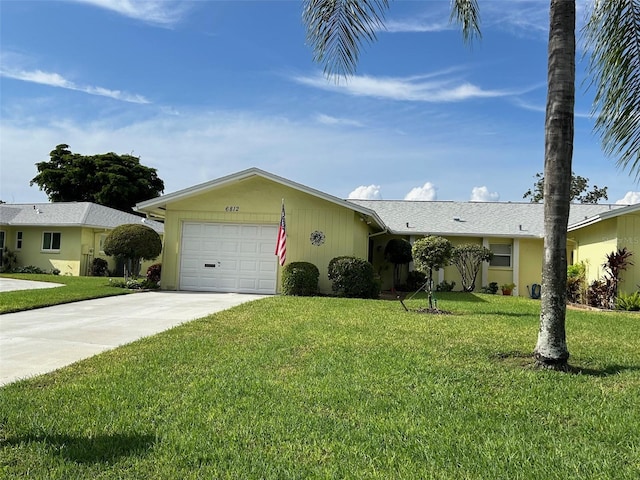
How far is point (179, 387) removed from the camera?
4.67m

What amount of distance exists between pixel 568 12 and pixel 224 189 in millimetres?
12358

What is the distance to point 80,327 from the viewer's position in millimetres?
8203

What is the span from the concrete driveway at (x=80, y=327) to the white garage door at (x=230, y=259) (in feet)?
9.69

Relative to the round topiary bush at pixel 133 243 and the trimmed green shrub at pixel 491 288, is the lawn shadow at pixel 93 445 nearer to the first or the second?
the round topiary bush at pixel 133 243

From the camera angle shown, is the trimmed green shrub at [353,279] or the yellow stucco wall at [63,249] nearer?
the trimmed green shrub at [353,279]

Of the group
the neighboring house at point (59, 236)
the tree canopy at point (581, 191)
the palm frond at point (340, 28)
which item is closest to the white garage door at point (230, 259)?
the palm frond at point (340, 28)

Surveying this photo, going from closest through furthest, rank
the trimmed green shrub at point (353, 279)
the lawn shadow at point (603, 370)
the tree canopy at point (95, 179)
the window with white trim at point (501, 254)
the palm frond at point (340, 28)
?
1. the lawn shadow at point (603, 370)
2. the palm frond at point (340, 28)
3. the trimmed green shrub at point (353, 279)
4. the window with white trim at point (501, 254)
5. the tree canopy at point (95, 179)

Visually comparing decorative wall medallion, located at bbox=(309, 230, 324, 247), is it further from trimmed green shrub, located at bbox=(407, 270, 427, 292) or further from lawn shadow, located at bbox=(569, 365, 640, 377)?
lawn shadow, located at bbox=(569, 365, 640, 377)

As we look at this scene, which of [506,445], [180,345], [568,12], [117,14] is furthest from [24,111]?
[506,445]

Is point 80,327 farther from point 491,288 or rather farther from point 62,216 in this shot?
point 62,216

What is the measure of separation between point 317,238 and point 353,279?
2.06 m

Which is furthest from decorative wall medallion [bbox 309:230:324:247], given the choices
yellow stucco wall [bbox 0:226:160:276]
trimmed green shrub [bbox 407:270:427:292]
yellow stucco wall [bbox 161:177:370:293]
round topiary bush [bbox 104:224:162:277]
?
yellow stucco wall [bbox 0:226:160:276]

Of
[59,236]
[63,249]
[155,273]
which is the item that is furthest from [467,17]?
[59,236]

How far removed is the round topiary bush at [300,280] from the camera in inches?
590
